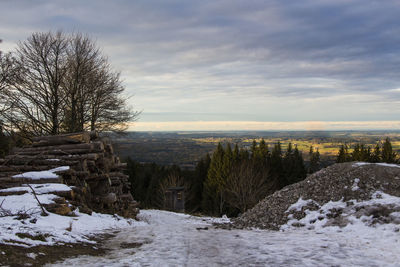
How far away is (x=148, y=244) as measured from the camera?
7.54 m

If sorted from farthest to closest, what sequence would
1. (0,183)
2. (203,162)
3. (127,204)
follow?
(203,162), (127,204), (0,183)

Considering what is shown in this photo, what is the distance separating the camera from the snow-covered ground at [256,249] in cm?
585

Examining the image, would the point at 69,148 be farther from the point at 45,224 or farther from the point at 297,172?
the point at 297,172

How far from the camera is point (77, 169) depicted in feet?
40.8

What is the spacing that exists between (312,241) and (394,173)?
20.6 feet

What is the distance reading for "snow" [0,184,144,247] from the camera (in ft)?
20.7

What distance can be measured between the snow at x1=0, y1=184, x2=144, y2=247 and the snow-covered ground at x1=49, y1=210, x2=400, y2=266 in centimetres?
94

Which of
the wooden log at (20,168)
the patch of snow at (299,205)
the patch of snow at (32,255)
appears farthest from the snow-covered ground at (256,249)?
the wooden log at (20,168)

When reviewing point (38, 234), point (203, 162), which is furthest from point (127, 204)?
point (203, 162)

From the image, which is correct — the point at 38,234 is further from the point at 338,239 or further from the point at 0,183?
the point at 338,239

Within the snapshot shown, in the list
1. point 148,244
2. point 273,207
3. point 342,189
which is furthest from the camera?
point 273,207

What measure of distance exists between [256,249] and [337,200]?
218 inches

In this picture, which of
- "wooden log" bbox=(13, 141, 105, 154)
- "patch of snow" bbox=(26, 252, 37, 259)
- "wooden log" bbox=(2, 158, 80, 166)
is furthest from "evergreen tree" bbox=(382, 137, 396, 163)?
"patch of snow" bbox=(26, 252, 37, 259)

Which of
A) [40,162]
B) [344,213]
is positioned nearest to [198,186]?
[40,162]
